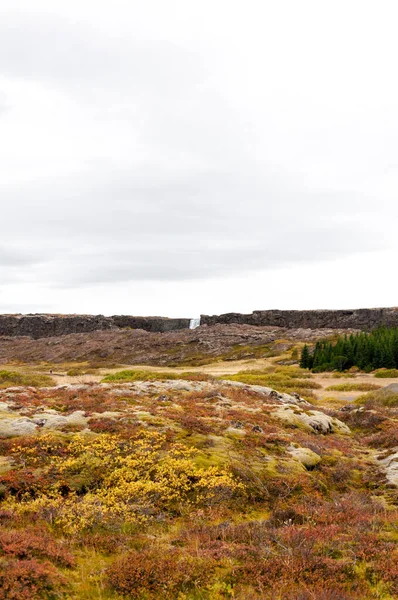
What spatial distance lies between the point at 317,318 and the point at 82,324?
62.5 metres

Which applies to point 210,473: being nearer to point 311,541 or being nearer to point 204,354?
point 311,541

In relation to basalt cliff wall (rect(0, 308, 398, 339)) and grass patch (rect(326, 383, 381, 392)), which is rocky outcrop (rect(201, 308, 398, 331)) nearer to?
basalt cliff wall (rect(0, 308, 398, 339))

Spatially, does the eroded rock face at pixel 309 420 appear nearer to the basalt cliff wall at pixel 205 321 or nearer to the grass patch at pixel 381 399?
the grass patch at pixel 381 399

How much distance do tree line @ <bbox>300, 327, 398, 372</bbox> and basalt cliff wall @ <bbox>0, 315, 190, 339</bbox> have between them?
7027cm

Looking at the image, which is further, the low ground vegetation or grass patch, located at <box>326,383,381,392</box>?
grass patch, located at <box>326,383,381,392</box>

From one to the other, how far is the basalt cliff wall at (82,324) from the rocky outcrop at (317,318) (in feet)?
38.1

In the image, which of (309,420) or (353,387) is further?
(353,387)

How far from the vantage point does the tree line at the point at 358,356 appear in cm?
5047

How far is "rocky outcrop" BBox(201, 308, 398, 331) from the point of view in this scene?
3787 inches

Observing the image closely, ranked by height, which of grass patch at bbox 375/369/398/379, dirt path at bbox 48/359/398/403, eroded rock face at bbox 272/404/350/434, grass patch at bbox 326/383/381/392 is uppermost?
eroded rock face at bbox 272/404/350/434

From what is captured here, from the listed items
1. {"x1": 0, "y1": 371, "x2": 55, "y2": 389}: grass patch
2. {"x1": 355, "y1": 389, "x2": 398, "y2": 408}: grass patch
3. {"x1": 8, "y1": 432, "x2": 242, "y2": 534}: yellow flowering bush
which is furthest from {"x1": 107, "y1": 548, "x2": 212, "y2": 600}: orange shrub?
{"x1": 0, "y1": 371, "x2": 55, "y2": 389}: grass patch

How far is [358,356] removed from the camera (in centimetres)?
5297

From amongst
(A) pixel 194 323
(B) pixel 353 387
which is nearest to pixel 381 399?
(B) pixel 353 387

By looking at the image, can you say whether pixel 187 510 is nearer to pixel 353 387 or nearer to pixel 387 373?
pixel 353 387
